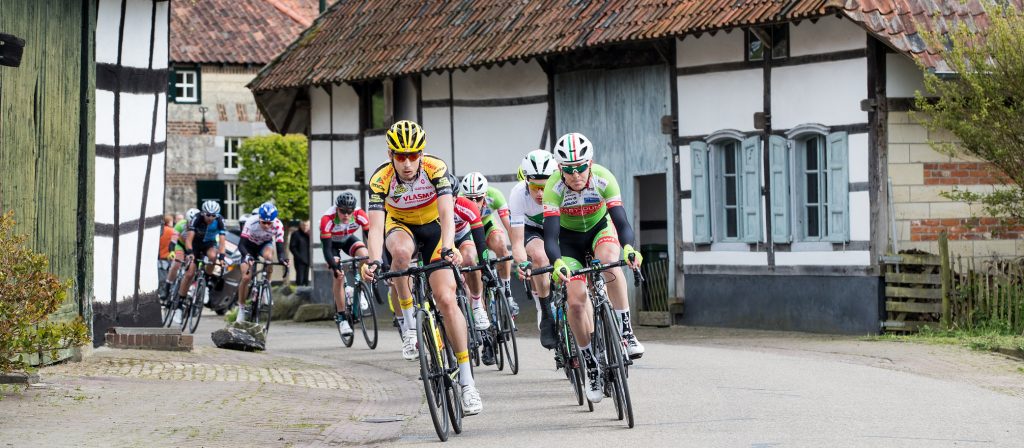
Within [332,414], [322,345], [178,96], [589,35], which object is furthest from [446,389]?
[178,96]

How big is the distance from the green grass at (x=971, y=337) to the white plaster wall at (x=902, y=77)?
9.86 feet

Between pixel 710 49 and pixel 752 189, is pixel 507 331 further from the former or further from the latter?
pixel 710 49

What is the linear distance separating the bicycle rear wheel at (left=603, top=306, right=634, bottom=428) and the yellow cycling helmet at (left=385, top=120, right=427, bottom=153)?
1.71m

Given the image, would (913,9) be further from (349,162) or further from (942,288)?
(349,162)

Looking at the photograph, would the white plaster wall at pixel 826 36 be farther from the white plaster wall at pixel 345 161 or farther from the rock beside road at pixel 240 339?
the white plaster wall at pixel 345 161

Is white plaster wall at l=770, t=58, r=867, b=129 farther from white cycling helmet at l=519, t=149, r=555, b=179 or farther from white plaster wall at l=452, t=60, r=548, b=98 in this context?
white cycling helmet at l=519, t=149, r=555, b=179

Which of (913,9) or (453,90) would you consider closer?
(913,9)

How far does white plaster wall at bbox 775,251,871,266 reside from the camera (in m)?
20.9

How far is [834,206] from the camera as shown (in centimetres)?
2130

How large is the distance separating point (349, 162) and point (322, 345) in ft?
34.9

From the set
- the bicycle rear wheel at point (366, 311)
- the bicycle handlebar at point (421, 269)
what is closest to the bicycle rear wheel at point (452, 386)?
the bicycle handlebar at point (421, 269)

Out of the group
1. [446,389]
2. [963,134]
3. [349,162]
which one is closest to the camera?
[446,389]

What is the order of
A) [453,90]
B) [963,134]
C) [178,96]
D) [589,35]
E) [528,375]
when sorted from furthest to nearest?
[178,96] → [453,90] → [589,35] → [963,134] → [528,375]

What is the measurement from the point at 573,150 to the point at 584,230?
0.76m
